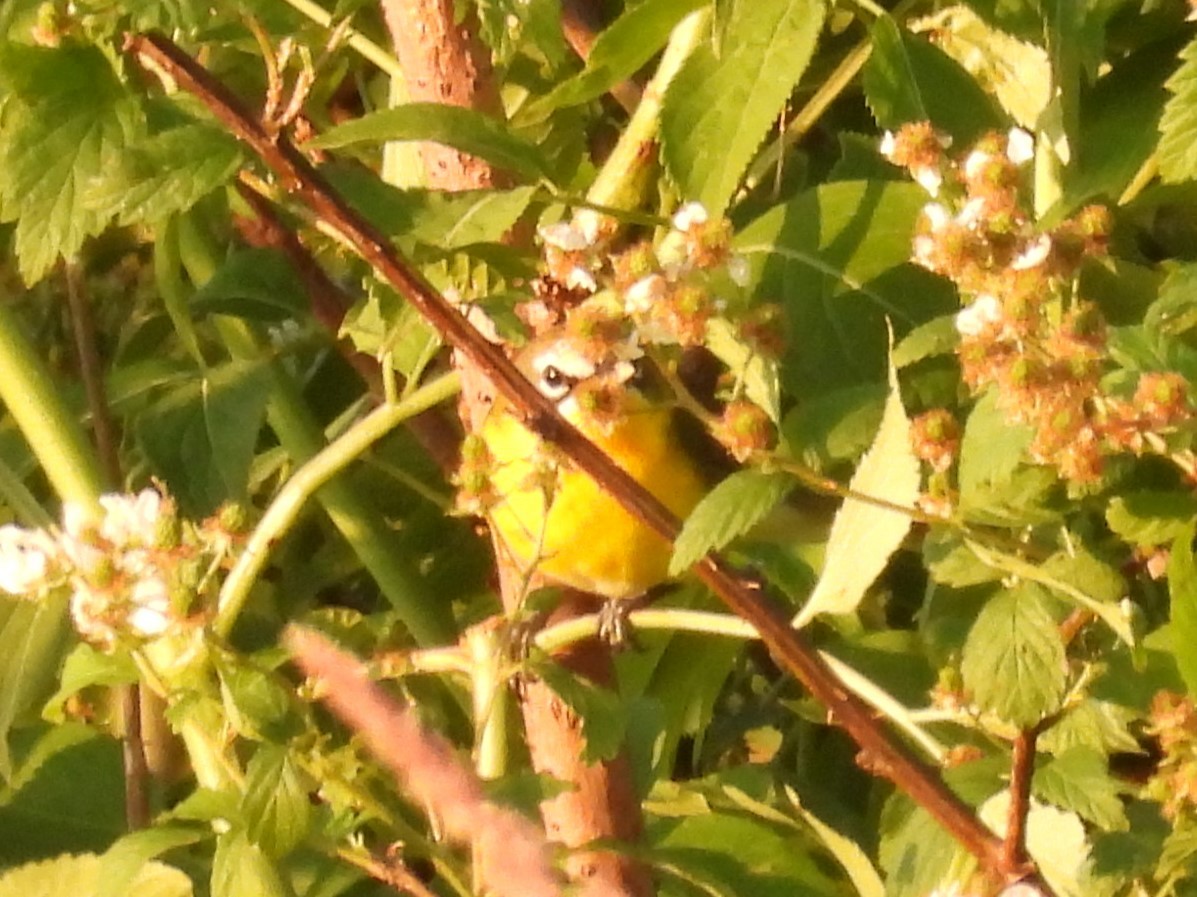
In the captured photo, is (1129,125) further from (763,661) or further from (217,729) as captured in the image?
(763,661)

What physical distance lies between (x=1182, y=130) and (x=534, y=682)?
315 mm

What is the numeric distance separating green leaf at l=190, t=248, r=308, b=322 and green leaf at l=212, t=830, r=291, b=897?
12.2 inches

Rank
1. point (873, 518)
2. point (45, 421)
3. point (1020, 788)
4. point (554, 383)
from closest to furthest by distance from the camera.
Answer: point (1020, 788) < point (873, 518) < point (554, 383) < point (45, 421)

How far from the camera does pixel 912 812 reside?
65 centimetres

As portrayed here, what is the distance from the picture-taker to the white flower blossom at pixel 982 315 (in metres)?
0.46

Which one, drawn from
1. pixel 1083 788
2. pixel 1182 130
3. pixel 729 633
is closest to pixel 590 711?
pixel 729 633

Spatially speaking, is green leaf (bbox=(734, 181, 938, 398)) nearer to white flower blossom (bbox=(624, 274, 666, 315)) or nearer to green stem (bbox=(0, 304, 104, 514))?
white flower blossom (bbox=(624, 274, 666, 315))

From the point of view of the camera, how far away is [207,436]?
0.75 metres

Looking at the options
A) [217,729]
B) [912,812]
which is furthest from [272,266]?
[912,812]

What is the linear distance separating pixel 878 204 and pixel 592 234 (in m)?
0.13

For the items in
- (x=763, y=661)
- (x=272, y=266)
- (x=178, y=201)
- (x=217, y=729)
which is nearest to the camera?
(x=178, y=201)

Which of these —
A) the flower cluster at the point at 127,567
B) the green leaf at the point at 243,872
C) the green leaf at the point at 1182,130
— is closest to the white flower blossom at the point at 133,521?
the flower cluster at the point at 127,567

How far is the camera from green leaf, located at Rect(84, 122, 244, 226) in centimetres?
49

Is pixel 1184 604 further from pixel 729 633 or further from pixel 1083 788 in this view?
pixel 729 633
